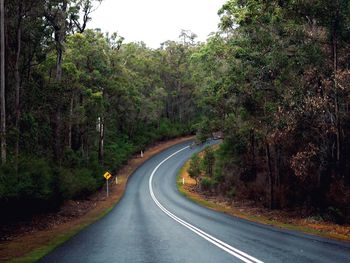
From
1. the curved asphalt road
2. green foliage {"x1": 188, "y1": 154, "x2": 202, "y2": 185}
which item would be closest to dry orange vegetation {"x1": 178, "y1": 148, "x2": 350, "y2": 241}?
the curved asphalt road

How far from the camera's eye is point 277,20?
20094 millimetres

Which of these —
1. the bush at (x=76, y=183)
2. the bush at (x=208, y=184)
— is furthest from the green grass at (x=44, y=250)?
the bush at (x=208, y=184)

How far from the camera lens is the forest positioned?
17703 mm

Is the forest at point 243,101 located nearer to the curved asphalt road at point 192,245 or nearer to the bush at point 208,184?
the bush at point 208,184

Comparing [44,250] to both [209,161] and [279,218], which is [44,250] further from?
[209,161]

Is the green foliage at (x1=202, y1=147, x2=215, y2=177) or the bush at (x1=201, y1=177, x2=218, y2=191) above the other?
the green foliage at (x1=202, y1=147, x2=215, y2=177)

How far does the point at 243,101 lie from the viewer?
24719mm

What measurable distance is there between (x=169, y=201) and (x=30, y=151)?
38.6ft

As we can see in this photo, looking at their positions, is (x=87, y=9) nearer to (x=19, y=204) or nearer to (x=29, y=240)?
(x=19, y=204)

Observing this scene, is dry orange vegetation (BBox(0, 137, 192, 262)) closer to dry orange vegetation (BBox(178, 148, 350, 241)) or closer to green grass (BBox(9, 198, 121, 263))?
green grass (BBox(9, 198, 121, 263))

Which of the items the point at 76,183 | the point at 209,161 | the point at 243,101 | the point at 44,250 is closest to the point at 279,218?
the point at 243,101

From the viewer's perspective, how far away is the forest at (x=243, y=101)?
1770cm

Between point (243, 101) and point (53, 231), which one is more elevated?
point (243, 101)

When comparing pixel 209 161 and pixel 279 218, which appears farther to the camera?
pixel 209 161
